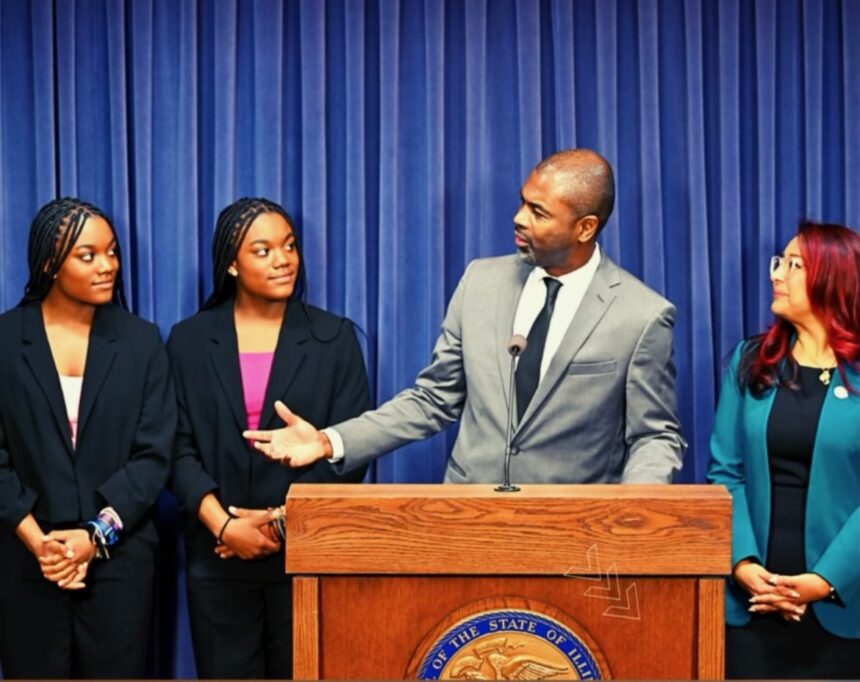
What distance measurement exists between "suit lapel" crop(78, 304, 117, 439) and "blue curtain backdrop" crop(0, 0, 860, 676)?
42 cm

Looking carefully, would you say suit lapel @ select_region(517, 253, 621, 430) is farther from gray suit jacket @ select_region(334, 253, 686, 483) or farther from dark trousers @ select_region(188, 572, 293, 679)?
dark trousers @ select_region(188, 572, 293, 679)

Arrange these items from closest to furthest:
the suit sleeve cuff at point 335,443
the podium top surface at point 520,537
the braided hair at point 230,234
A: the podium top surface at point 520,537 → the suit sleeve cuff at point 335,443 → the braided hair at point 230,234

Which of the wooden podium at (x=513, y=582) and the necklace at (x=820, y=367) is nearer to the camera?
the wooden podium at (x=513, y=582)

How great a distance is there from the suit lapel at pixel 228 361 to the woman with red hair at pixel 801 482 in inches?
56.4

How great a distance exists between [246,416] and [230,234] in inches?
22.4

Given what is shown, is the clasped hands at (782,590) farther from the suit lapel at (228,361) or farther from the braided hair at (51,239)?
the braided hair at (51,239)

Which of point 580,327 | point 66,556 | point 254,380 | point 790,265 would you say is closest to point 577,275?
point 580,327

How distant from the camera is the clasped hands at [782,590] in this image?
3.48 meters

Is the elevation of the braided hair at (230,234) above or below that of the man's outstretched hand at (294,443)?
above

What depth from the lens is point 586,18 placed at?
4375 millimetres

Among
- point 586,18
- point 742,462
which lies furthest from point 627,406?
point 586,18

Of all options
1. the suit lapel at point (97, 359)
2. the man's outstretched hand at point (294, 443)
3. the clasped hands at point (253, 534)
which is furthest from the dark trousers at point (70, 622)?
the man's outstretched hand at point (294, 443)

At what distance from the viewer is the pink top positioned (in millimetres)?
3996

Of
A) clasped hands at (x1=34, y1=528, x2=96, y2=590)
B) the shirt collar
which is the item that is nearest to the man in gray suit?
the shirt collar
